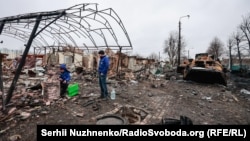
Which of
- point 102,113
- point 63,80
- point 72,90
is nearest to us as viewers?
point 102,113

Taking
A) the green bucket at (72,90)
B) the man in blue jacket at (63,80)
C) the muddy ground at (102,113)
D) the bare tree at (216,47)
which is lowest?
the muddy ground at (102,113)

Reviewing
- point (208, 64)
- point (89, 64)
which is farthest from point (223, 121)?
point (89, 64)

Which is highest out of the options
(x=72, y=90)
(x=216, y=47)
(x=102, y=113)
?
(x=216, y=47)

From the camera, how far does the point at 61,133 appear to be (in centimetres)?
473

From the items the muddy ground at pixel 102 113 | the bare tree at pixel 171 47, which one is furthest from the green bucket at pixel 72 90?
the bare tree at pixel 171 47

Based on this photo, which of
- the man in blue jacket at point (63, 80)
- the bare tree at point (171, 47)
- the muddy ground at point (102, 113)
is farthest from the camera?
the bare tree at point (171, 47)

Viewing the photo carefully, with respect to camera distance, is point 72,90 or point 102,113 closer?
point 102,113

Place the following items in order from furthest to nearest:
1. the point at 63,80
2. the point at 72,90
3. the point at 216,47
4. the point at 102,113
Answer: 1. the point at 216,47
2. the point at 72,90
3. the point at 63,80
4. the point at 102,113

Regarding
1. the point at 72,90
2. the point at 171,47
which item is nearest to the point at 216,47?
the point at 171,47

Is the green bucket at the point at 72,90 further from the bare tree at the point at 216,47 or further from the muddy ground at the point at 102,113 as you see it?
the bare tree at the point at 216,47

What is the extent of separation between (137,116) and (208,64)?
37.5 feet

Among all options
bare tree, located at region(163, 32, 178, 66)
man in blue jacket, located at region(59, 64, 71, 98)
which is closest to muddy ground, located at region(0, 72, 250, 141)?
man in blue jacket, located at region(59, 64, 71, 98)

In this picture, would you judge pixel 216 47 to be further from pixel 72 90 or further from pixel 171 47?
pixel 72 90

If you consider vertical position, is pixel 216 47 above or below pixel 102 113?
above
